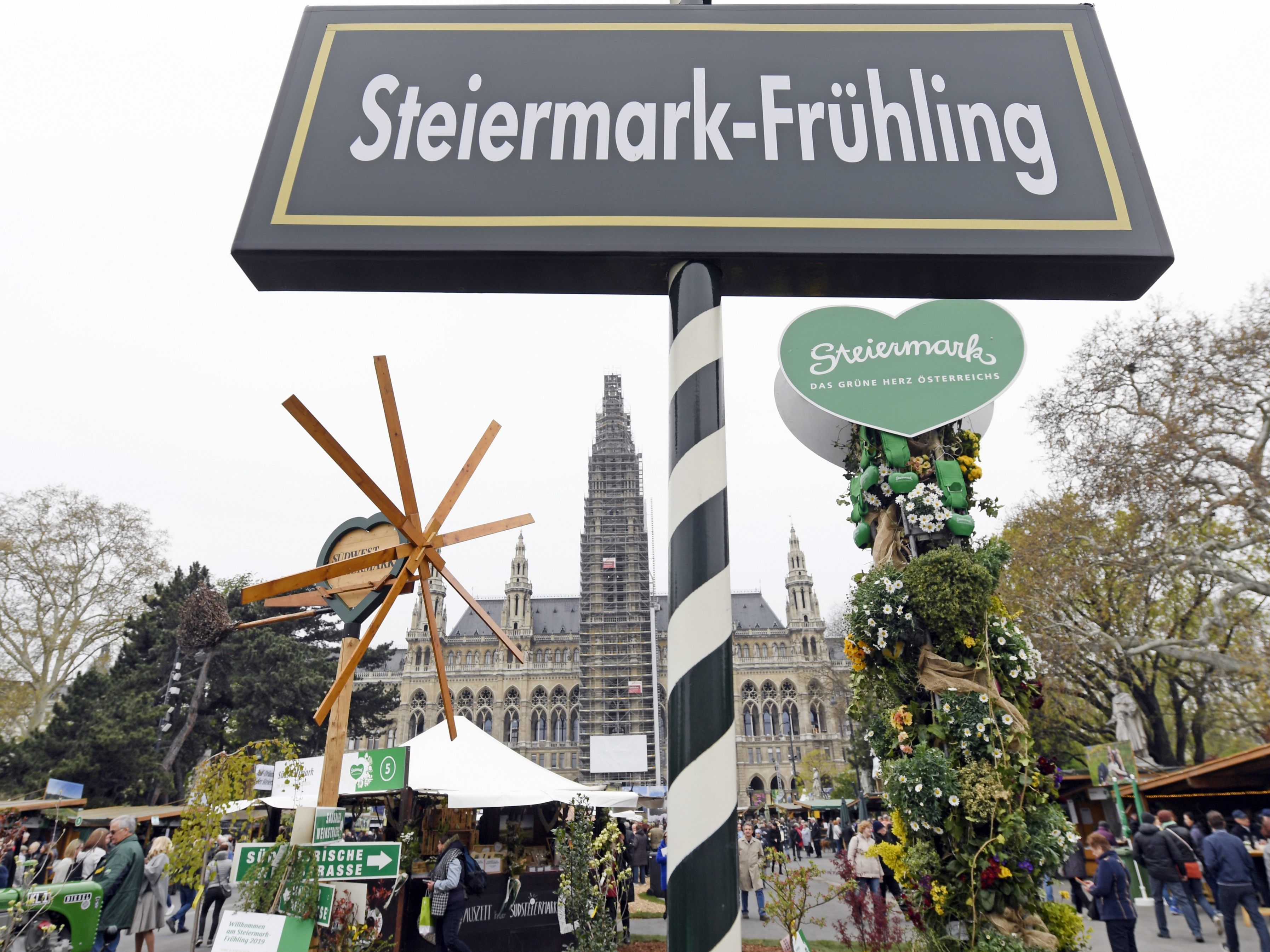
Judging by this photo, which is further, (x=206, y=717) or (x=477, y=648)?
(x=477, y=648)

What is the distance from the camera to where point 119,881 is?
684cm

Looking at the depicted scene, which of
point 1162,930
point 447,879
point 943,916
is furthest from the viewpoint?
point 1162,930

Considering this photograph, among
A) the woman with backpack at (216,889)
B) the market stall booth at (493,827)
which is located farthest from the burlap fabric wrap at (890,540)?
the woman with backpack at (216,889)

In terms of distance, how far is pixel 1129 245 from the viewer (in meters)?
1.55

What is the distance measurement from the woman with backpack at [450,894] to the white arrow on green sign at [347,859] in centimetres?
265

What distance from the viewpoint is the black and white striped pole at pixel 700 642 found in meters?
1.27

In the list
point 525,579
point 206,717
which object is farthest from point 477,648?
point 206,717

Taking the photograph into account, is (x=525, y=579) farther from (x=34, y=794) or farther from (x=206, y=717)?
(x=34, y=794)

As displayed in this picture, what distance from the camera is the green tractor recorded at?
6.10 meters

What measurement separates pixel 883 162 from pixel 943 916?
15.3ft

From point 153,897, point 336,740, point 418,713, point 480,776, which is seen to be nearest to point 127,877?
point 153,897

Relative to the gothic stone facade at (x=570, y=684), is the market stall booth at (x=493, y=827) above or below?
below

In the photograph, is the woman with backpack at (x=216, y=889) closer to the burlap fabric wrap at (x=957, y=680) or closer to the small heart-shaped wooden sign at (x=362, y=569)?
the small heart-shaped wooden sign at (x=362, y=569)

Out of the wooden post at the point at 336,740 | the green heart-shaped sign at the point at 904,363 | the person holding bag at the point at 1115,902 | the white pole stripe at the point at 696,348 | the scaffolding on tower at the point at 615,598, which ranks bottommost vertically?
the person holding bag at the point at 1115,902
